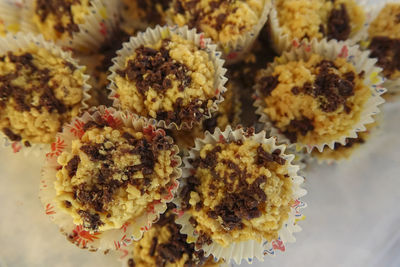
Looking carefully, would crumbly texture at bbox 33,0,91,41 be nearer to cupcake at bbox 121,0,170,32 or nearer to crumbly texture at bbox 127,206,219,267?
cupcake at bbox 121,0,170,32

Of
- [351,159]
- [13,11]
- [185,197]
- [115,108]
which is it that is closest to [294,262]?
[351,159]

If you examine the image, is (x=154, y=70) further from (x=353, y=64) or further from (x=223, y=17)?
(x=353, y=64)

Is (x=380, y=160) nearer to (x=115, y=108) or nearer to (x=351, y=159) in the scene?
(x=351, y=159)

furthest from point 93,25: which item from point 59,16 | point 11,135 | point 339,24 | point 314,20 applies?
point 339,24

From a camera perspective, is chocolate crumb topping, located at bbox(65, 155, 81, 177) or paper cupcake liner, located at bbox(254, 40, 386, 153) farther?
paper cupcake liner, located at bbox(254, 40, 386, 153)

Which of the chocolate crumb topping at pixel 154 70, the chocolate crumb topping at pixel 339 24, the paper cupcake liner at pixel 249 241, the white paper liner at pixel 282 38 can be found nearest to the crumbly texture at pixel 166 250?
the paper cupcake liner at pixel 249 241

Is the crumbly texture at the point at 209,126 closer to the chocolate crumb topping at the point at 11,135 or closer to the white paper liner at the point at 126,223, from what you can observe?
the white paper liner at the point at 126,223

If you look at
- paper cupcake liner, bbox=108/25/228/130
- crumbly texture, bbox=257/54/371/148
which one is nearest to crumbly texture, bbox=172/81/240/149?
paper cupcake liner, bbox=108/25/228/130
